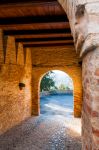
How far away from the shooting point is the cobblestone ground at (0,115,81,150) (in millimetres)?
5993

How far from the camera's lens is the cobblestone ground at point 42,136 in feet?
19.7

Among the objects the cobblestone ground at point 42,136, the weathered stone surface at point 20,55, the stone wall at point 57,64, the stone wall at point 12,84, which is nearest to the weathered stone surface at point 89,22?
the cobblestone ground at point 42,136

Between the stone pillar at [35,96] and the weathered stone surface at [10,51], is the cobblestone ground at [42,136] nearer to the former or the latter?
the stone pillar at [35,96]

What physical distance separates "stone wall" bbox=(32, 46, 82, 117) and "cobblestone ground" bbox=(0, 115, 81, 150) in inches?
63.5

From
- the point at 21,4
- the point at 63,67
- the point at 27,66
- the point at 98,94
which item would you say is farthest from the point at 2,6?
the point at 63,67

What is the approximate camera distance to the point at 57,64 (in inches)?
419

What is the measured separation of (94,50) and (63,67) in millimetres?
8856

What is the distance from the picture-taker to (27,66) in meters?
10.2

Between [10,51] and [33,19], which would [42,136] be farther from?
[33,19]

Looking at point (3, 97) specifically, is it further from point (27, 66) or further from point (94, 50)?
point (94, 50)

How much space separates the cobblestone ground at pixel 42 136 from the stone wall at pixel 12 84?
1.37 feet

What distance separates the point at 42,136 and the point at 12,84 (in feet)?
7.69

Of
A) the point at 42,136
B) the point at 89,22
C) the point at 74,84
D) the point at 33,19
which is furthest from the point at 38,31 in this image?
the point at 89,22

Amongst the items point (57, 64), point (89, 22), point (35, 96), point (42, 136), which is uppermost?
point (57, 64)
